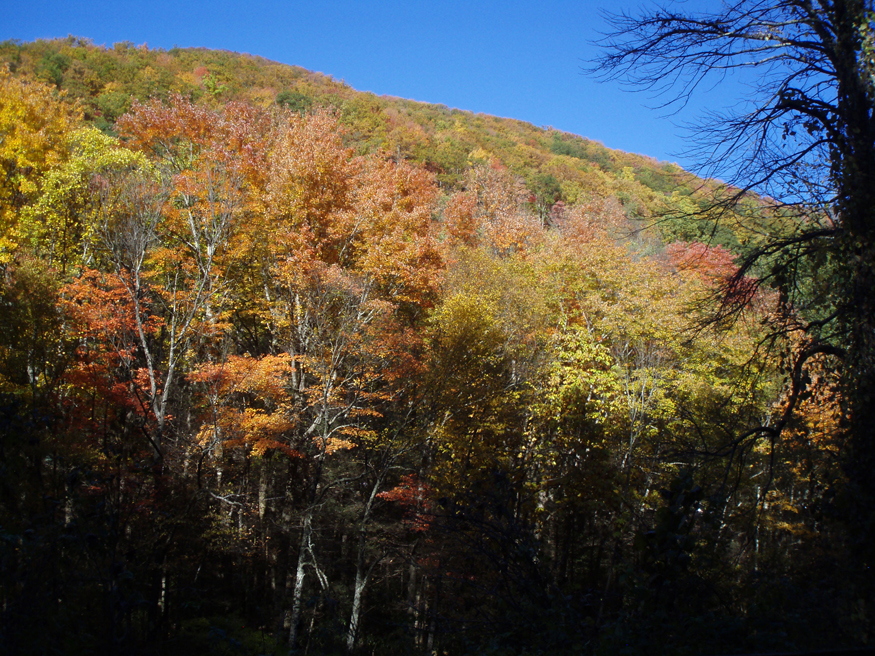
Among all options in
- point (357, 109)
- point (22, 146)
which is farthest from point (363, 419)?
point (357, 109)

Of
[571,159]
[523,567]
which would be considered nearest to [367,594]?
[523,567]

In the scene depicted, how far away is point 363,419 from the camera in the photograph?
16.0 m

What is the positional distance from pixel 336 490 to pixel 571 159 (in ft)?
199

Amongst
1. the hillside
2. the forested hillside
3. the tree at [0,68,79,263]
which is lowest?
the forested hillside

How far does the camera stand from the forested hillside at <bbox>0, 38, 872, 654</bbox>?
4.34m

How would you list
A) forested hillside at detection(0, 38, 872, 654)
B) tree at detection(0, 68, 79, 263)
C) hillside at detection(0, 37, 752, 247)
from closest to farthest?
forested hillside at detection(0, 38, 872, 654) < tree at detection(0, 68, 79, 263) < hillside at detection(0, 37, 752, 247)

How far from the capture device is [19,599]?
10.8 ft

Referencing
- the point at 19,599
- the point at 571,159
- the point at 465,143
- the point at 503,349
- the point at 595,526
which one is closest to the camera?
the point at 19,599

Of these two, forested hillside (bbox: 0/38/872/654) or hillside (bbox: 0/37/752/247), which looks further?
hillside (bbox: 0/37/752/247)

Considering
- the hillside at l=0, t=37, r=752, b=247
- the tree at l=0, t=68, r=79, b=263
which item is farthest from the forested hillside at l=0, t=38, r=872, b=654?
the hillside at l=0, t=37, r=752, b=247

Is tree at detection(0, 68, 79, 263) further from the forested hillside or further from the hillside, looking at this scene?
the hillside

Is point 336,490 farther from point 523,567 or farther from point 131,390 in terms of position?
point 523,567

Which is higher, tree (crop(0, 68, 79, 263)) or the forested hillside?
tree (crop(0, 68, 79, 263))

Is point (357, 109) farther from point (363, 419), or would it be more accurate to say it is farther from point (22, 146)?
point (363, 419)
